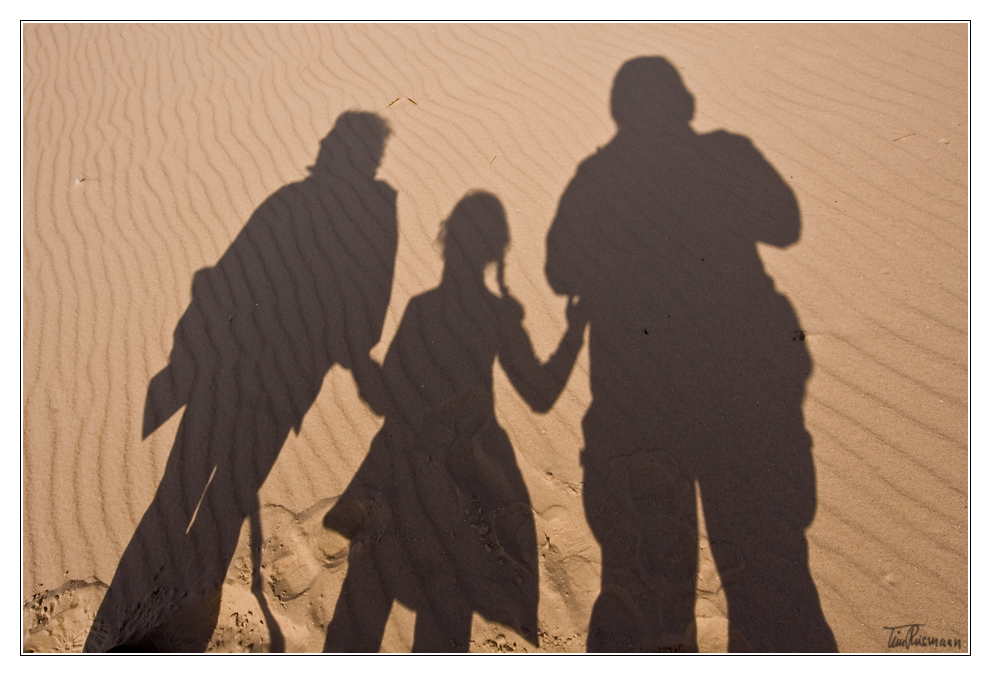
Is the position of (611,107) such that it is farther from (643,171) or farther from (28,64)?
(28,64)

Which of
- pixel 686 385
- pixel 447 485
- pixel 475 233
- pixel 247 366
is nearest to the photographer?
pixel 447 485

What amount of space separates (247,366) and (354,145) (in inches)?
84.0

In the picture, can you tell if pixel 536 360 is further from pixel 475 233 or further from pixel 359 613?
pixel 359 613

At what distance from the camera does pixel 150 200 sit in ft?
13.3

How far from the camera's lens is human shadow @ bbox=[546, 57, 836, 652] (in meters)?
2.35

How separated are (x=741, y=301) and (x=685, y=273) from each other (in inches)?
15.2

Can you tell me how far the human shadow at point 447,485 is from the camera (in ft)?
7.93

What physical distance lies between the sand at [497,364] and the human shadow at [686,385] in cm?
2

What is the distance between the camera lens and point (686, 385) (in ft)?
9.34

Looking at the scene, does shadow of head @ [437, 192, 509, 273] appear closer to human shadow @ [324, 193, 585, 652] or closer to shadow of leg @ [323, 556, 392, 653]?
human shadow @ [324, 193, 585, 652]
